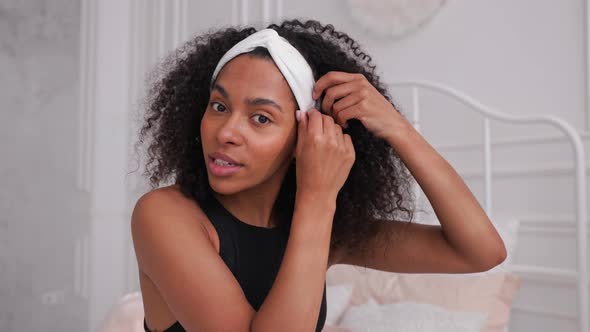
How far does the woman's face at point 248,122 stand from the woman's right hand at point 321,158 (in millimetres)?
53

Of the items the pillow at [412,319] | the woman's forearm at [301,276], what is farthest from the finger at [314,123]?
the pillow at [412,319]

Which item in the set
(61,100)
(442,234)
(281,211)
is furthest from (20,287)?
(442,234)

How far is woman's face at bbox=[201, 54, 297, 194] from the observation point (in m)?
1.05

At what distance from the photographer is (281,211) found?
1.30 meters

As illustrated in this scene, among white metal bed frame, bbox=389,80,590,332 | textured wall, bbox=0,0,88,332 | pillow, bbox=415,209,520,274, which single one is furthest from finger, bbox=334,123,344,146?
textured wall, bbox=0,0,88,332

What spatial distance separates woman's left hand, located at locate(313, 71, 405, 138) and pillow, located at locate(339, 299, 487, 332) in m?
0.71

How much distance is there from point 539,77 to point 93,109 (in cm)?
272

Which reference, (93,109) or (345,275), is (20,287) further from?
(345,275)

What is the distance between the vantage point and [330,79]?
1120mm

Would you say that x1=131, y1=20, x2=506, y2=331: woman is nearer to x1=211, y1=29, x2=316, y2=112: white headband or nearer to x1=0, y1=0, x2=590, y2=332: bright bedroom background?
x1=211, y1=29, x2=316, y2=112: white headband

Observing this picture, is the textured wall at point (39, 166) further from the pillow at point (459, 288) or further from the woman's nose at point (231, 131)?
the woman's nose at point (231, 131)

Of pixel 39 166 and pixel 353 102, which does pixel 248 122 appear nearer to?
pixel 353 102

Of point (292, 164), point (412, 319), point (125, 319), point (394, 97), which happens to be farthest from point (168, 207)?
point (394, 97)

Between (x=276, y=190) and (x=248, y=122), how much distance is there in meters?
0.25
